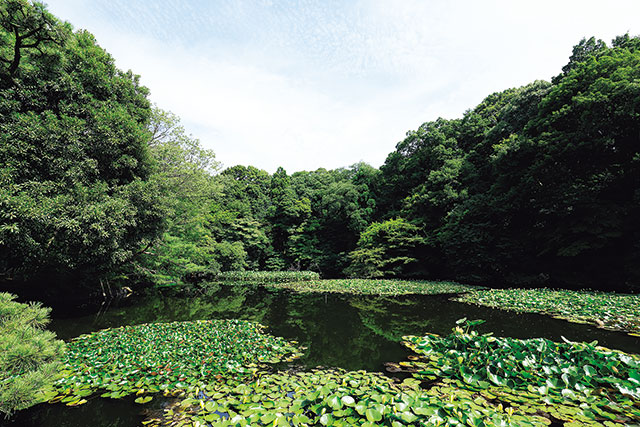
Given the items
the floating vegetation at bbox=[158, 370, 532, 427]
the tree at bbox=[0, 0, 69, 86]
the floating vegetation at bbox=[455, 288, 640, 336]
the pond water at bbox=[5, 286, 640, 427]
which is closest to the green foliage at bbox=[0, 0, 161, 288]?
the tree at bbox=[0, 0, 69, 86]

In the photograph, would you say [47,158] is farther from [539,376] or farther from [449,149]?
[449,149]

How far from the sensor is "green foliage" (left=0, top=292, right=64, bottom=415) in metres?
2.37

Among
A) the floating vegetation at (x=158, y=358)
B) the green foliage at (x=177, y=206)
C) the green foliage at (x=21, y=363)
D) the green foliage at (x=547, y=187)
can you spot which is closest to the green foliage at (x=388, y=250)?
the green foliage at (x=547, y=187)

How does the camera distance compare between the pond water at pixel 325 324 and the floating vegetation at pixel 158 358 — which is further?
the floating vegetation at pixel 158 358

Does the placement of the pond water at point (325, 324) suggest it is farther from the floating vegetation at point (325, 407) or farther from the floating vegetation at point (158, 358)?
the floating vegetation at point (325, 407)

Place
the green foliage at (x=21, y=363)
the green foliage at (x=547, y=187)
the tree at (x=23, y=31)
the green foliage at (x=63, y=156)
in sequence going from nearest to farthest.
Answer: the green foliage at (x=21, y=363), the tree at (x=23, y=31), the green foliage at (x=63, y=156), the green foliage at (x=547, y=187)

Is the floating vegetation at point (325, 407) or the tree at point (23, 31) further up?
the tree at point (23, 31)

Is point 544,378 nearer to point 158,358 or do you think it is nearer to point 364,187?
point 158,358

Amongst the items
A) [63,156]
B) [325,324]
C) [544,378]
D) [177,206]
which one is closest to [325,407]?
[544,378]

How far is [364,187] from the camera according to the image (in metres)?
26.4

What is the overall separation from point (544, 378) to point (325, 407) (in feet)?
9.61

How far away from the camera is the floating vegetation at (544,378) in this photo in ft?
8.55

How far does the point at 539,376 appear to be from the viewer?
3305 millimetres

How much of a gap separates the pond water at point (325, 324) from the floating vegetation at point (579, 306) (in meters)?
0.61
